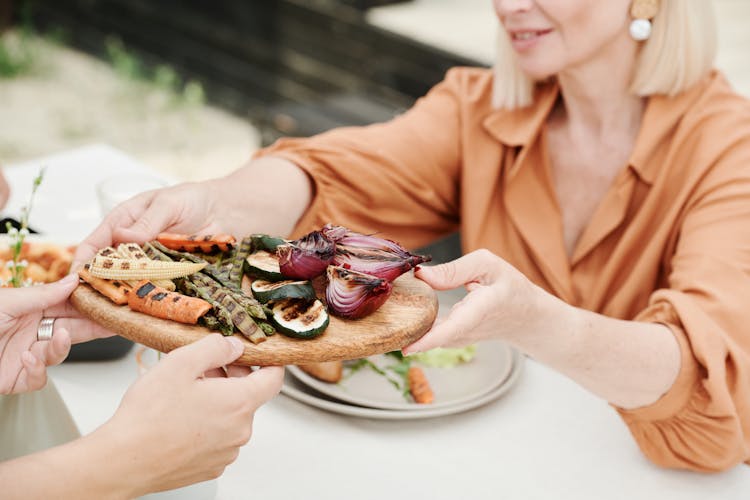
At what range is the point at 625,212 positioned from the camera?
6.23 feet

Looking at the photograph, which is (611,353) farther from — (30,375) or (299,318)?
(30,375)

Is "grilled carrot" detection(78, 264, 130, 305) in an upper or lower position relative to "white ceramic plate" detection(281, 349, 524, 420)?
upper

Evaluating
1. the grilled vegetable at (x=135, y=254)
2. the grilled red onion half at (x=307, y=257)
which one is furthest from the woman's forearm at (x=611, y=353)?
the grilled vegetable at (x=135, y=254)

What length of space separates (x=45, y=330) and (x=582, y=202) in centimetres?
126

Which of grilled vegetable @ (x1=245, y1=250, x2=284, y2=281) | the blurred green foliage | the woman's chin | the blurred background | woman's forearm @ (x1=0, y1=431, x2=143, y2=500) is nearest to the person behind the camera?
woman's forearm @ (x1=0, y1=431, x2=143, y2=500)

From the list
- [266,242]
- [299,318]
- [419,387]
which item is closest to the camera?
[299,318]

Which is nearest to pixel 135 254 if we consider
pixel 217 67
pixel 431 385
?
pixel 431 385

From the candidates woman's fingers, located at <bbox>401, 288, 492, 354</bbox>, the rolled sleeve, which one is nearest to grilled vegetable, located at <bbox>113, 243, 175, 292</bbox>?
woman's fingers, located at <bbox>401, 288, 492, 354</bbox>

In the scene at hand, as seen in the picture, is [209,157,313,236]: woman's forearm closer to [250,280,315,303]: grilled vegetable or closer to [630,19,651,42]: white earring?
[250,280,315,303]: grilled vegetable

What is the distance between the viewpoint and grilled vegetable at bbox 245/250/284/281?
4.25 ft

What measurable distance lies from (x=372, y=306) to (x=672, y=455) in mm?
595

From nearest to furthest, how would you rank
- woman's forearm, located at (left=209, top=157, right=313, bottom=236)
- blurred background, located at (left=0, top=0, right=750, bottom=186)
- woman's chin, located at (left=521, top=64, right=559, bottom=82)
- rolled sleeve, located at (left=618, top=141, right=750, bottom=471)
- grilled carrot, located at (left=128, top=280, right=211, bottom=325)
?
grilled carrot, located at (left=128, top=280, right=211, bottom=325) → rolled sleeve, located at (left=618, top=141, right=750, bottom=471) → woman's forearm, located at (left=209, top=157, right=313, bottom=236) → woman's chin, located at (left=521, top=64, right=559, bottom=82) → blurred background, located at (left=0, top=0, right=750, bottom=186)

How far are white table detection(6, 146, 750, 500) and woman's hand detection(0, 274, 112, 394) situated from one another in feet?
0.54

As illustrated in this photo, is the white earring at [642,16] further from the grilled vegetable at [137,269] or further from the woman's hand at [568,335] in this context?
the grilled vegetable at [137,269]
